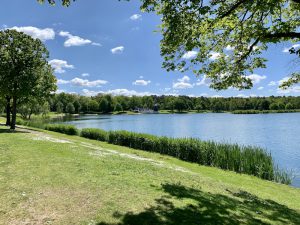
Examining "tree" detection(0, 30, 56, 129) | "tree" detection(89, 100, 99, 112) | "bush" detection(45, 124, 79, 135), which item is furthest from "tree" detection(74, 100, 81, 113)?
"tree" detection(0, 30, 56, 129)

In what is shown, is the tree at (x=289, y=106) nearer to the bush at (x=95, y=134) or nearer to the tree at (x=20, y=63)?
the bush at (x=95, y=134)

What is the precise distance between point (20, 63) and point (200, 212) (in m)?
23.7

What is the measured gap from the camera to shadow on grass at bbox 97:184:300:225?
6402 mm

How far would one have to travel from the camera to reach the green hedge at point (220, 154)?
730 inches

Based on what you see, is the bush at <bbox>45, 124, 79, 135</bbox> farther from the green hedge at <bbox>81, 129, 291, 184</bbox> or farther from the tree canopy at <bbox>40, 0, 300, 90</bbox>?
the tree canopy at <bbox>40, 0, 300, 90</bbox>

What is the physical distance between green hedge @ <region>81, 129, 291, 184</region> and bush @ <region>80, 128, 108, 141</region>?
5941 millimetres

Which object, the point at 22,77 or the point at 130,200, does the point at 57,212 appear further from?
the point at 22,77

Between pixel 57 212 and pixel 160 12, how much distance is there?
286 inches

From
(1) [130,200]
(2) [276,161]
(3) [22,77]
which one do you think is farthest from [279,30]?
(3) [22,77]

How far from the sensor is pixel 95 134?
113 feet

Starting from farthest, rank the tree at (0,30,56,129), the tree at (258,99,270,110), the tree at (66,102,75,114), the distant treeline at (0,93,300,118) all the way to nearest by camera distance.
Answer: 1. the tree at (258,99,270,110)
2. the distant treeline at (0,93,300,118)
3. the tree at (66,102,75,114)
4. the tree at (0,30,56,129)

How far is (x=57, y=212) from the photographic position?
21.8 ft

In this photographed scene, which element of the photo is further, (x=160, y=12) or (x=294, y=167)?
(x=294, y=167)

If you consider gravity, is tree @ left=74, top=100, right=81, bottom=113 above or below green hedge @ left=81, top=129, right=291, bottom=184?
above
